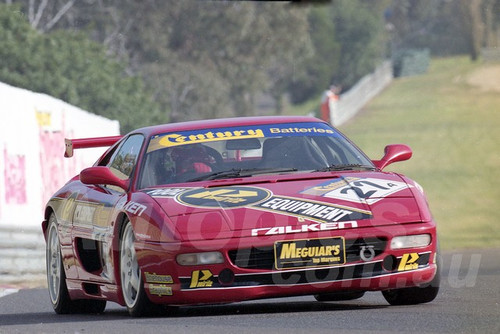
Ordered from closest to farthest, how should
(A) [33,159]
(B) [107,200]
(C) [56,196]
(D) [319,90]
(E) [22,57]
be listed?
(B) [107,200], (C) [56,196], (A) [33,159], (E) [22,57], (D) [319,90]

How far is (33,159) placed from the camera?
18.7 metres

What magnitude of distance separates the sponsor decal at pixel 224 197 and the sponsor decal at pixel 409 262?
2.80 feet

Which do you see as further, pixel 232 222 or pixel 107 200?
pixel 107 200

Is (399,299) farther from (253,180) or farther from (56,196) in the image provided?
(56,196)

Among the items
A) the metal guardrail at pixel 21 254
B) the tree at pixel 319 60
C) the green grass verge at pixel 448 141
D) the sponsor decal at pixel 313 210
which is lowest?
the tree at pixel 319 60

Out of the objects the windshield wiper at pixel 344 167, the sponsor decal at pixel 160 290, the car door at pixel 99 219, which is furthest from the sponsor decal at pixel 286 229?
the car door at pixel 99 219

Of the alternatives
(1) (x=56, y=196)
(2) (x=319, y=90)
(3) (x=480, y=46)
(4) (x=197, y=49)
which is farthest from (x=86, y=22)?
(3) (x=480, y=46)

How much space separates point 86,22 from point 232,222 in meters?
54.6

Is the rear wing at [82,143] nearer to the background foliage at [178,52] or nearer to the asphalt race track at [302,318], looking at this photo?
the asphalt race track at [302,318]

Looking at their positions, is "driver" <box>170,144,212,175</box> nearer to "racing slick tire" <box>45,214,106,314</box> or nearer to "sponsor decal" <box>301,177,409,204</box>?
"sponsor decal" <box>301,177,409,204</box>

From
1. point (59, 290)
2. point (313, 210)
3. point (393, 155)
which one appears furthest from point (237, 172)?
point (59, 290)

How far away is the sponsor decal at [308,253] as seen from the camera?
7.66 m

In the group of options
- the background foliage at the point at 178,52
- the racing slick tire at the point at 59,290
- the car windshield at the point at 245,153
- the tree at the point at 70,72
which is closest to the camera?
the car windshield at the point at 245,153

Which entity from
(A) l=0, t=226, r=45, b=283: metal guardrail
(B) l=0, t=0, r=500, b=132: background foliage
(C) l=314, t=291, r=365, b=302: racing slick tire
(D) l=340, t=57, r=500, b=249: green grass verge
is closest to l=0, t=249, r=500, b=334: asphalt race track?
(C) l=314, t=291, r=365, b=302: racing slick tire
